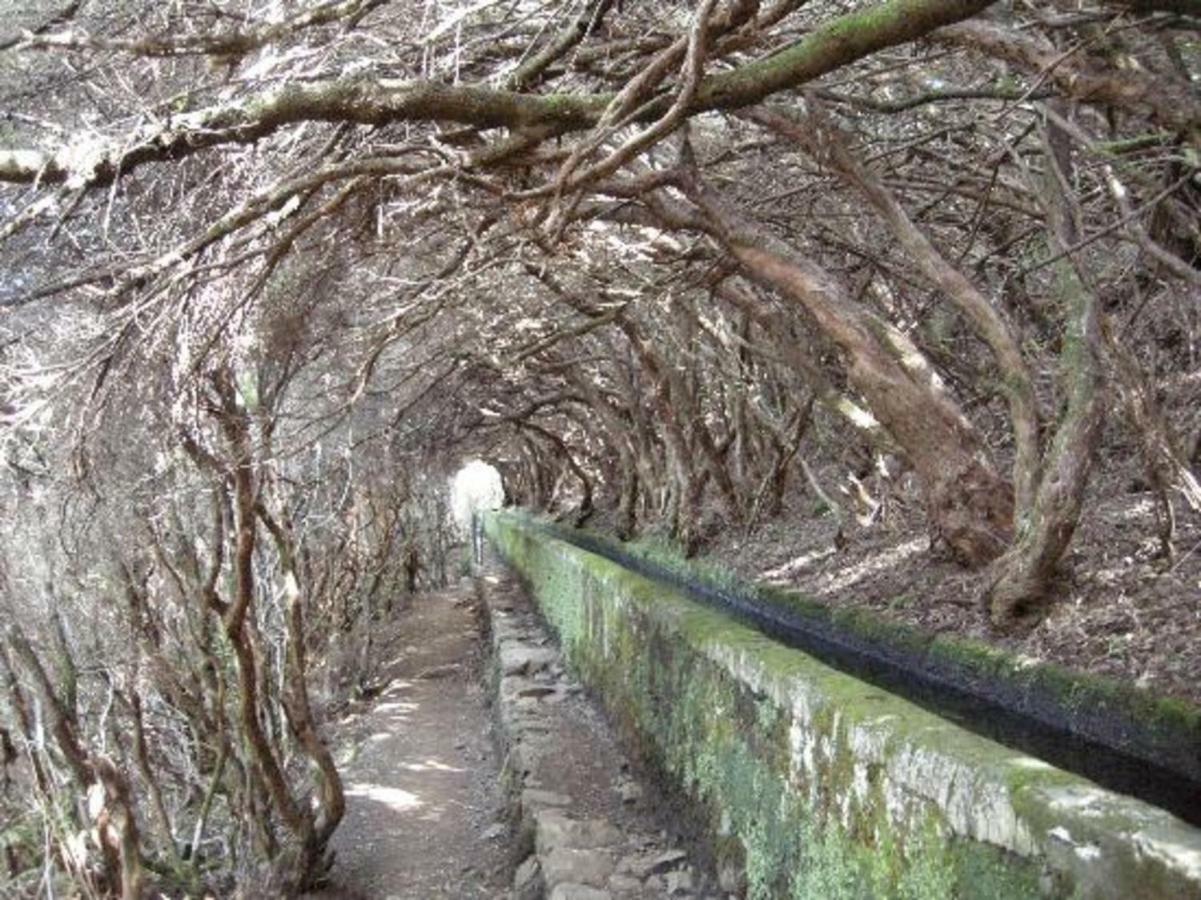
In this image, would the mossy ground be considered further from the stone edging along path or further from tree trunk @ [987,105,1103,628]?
tree trunk @ [987,105,1103,628]

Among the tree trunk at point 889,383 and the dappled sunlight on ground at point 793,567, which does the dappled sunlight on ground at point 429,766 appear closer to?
the dappled sunlight on ground at point 793,567

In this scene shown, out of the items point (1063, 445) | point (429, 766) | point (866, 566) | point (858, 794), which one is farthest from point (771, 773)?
point (429, 766)

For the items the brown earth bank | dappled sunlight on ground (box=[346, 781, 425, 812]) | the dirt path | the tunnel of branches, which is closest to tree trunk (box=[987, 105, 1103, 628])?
the tunnel of branches

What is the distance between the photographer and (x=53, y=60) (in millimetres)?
7359

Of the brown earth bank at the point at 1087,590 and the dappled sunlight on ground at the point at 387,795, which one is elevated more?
the brown earth bank at the point at 1087,590

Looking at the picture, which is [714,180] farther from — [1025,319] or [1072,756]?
[1072,756]

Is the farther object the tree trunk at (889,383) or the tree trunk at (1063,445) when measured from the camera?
the tree trunk at (889,383)

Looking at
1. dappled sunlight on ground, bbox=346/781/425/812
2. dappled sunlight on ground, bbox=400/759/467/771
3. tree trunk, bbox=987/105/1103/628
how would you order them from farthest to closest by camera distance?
dappled sunlight on ground, bbox=400/759/467/771, dappled sunlight on ground, bbox=346/781/425/812, tree trunk, bbox=987/105/1103/628

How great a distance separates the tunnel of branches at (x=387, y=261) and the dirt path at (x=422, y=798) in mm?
641

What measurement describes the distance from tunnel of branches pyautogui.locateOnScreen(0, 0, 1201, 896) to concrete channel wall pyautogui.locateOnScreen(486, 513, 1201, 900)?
220 cm

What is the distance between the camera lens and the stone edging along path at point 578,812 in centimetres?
610

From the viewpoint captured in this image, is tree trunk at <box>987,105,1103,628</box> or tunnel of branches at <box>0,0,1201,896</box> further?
tree trunk at <box>987,105,1103,628</box>

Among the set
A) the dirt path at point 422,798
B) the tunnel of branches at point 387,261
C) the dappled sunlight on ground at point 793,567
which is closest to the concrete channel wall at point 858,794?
the dirt path at point 422,798

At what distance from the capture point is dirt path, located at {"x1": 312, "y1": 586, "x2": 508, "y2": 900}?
321 inches
